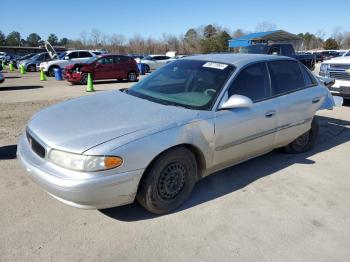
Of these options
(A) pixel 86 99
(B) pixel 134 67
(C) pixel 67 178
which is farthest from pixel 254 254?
(B) pixel 134 67

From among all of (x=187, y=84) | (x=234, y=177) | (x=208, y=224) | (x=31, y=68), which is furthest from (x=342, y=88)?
(x=31, y=68)

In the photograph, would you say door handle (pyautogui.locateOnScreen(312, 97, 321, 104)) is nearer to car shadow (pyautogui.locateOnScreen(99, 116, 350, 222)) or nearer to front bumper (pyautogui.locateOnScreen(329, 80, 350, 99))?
car shadow (pyautogui.locateOnScreen(99, 116, 350, 222))

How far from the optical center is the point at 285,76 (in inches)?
192

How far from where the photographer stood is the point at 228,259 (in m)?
2.87

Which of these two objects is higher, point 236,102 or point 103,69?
point 103,69

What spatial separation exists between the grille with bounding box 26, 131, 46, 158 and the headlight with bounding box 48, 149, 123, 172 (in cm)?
29

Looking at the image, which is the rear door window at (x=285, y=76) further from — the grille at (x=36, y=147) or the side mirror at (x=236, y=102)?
the grille at (x=36, y=147)

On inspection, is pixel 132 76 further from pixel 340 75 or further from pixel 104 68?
pixel 340 75

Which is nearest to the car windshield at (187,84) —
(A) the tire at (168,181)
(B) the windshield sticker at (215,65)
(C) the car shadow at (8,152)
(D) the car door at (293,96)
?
(B) the windshield sticker at (215,65)

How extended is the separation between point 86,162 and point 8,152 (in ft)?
9.93

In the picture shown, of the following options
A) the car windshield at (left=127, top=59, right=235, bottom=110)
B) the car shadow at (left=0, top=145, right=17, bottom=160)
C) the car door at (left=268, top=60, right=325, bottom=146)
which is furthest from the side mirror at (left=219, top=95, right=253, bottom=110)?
the car shadow at (left=0, top=145, right=17, bottom=160)

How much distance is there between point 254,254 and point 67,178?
177 centimetres

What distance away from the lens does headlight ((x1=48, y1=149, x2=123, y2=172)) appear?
291 cm

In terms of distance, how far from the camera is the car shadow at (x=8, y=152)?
505 centimetres
